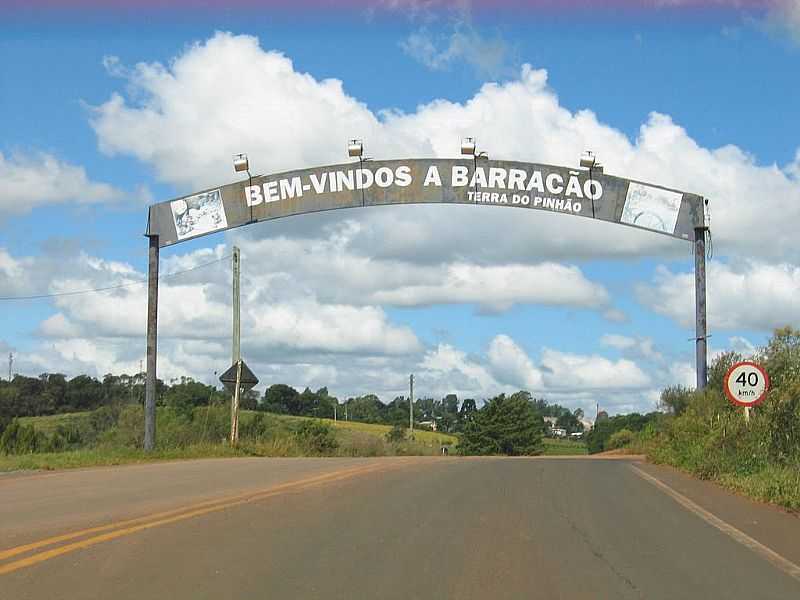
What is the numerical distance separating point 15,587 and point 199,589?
1.44m

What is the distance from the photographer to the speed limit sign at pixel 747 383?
62.6 ft

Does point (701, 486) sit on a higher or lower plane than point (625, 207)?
lower

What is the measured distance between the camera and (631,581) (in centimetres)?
880

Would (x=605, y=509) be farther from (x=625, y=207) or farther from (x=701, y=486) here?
(x=625, y=207)

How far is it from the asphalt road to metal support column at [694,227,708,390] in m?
11.9

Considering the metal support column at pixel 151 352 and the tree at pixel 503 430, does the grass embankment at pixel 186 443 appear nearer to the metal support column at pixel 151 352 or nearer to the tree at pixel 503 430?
the metal support column at pixel 151 352

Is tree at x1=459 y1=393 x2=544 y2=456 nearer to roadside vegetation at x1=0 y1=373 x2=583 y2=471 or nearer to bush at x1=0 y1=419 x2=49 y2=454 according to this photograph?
roadside vegetation at x1=0 y1=373 x2=583 y2=471

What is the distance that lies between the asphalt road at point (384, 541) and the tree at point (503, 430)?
61.8m

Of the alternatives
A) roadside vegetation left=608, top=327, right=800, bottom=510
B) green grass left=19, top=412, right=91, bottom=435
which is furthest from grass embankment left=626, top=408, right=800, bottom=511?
green grass left=19, top=412, right=91, bottom=435

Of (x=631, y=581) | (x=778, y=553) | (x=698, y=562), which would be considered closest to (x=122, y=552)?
(x=631, y=581)

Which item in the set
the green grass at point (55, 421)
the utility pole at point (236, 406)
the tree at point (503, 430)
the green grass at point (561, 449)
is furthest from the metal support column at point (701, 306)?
the green grass at point (561, 449)

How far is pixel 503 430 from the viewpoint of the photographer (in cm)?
7988

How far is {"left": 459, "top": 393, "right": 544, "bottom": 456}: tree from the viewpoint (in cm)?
7856

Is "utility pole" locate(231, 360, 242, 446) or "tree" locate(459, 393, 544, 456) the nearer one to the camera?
"utility pole" locate(231, 360, 242, 446)
